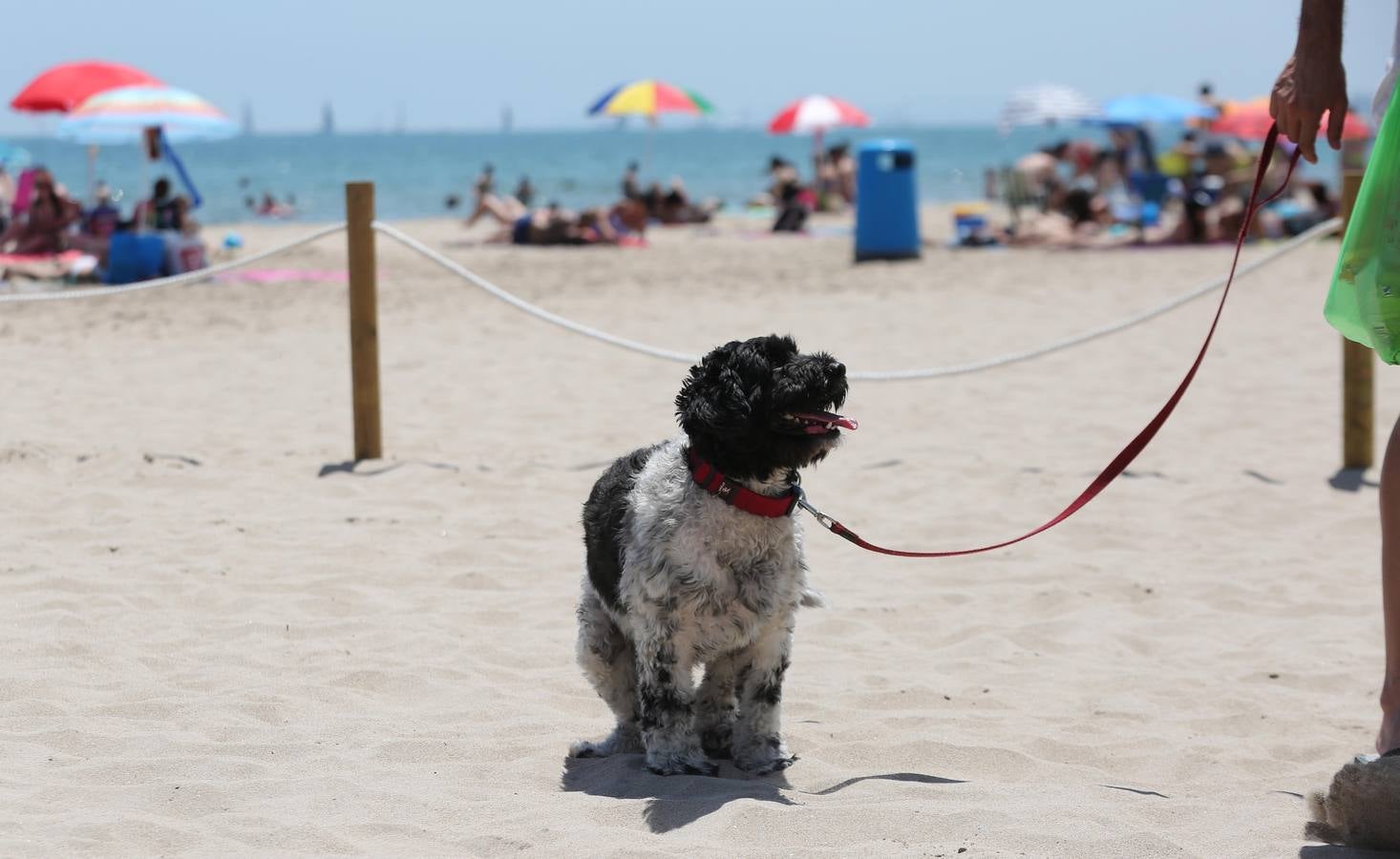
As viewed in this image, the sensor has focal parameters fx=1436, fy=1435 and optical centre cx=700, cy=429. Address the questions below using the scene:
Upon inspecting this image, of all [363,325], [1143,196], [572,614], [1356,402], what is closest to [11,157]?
[1143,196]

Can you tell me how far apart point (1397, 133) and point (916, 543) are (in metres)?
3.45

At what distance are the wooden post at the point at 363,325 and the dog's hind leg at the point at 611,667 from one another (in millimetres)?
3641

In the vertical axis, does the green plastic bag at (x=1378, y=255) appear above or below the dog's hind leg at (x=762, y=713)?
above

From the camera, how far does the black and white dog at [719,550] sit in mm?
3391

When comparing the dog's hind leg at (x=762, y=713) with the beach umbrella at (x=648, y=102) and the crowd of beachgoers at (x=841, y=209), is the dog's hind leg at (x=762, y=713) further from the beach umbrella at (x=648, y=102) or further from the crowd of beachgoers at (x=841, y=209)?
the beach umbrella at (x=648, y=102)

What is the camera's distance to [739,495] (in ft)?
11.4

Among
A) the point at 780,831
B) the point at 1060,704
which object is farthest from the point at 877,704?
the point at 780,831

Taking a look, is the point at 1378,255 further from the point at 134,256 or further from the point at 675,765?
the point at 134,256

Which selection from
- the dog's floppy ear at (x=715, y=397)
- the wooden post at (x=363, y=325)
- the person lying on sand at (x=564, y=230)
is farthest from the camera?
the person lying on sand at (x=564, y=230)

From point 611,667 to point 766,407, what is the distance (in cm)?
95

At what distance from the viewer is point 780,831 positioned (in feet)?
10.3

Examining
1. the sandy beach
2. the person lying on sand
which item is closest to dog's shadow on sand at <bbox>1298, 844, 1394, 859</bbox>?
the sandy beach

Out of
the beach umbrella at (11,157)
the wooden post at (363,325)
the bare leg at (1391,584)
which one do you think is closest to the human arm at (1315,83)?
the bare leg at (1391,584)

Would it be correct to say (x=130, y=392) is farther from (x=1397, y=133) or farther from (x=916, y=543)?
(x=1397, y=133)
